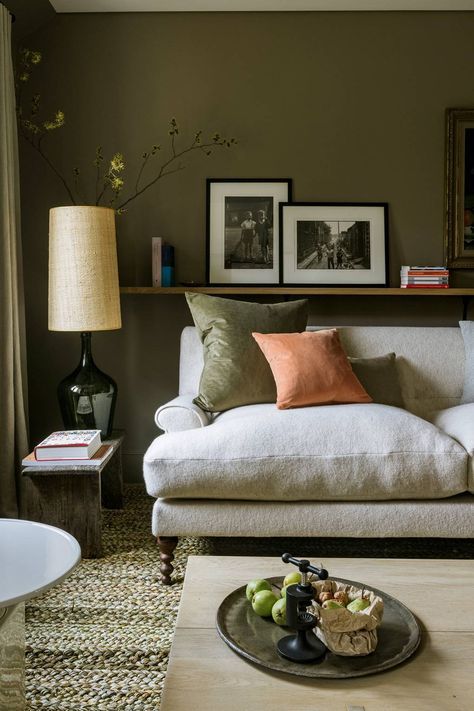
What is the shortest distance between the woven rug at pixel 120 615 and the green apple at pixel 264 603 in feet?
1.71

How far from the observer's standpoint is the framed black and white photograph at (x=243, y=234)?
365 centimetres

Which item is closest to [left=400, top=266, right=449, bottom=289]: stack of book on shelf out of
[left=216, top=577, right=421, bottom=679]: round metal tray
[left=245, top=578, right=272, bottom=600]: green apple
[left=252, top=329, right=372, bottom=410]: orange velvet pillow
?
[left=252, top=329, right=372, bottom=410]: orange velvet pillow

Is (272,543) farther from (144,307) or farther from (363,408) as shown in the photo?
(144,307)

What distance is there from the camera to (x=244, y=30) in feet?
11.8

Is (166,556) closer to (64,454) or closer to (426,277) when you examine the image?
(64,454)

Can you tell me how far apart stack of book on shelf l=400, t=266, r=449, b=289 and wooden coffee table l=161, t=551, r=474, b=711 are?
2.15 metres

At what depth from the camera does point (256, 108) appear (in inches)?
142

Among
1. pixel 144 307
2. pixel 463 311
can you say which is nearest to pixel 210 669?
pixel 144 307

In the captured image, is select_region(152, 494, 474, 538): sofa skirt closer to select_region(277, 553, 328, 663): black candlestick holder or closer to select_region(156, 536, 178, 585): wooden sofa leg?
select_region(156, 536, 178, 585): wooden sofa leg

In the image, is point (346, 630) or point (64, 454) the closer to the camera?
point (346, 630)

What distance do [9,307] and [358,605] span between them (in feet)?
7.36

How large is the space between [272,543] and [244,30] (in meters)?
2.65

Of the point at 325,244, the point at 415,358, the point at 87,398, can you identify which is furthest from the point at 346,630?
the point at 325,244

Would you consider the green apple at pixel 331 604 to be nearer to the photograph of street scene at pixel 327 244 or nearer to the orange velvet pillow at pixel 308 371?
the orange velvet pillow at pixel 308 371
